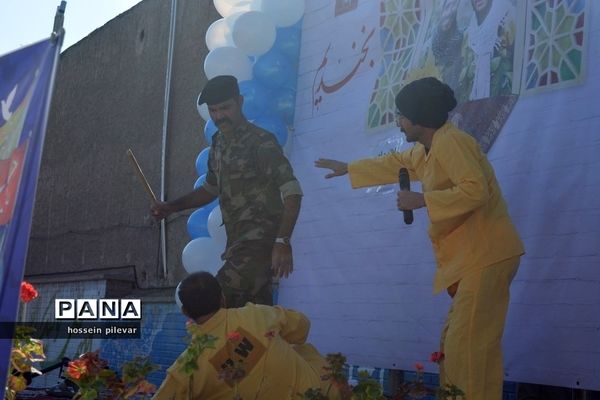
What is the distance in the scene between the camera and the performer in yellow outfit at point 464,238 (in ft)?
9.73

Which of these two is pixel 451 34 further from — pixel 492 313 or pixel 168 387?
pixel 168 387

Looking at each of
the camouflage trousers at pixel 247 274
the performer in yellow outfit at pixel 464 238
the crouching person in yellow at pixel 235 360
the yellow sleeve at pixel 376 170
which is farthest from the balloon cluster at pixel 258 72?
the performer in yellow outfit at pixel 464 238

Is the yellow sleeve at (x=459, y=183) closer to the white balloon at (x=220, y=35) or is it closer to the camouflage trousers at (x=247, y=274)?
the camouflage trousers at (x=247, y=274)

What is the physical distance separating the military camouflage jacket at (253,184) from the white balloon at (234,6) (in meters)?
1.30

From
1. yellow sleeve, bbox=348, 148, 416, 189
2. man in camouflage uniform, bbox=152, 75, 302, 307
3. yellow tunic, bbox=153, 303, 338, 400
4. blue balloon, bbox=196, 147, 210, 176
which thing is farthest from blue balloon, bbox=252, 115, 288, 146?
yellow tunic, bbox=153, 303, 338, 400

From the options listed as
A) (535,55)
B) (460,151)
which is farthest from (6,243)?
(535,55)

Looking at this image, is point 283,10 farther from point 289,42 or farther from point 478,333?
point 478,333

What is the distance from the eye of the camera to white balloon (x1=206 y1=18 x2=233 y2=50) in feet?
17.9

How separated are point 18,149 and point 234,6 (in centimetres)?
312

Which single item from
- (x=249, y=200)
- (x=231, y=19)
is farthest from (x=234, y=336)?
(x=231, y=19)

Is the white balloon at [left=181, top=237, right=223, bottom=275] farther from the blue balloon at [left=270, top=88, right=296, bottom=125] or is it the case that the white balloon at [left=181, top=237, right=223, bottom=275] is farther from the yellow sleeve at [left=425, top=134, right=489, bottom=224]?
the yellow sleeve at [left=425, top=134, right=489, bottom=224]

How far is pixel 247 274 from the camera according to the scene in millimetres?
4227

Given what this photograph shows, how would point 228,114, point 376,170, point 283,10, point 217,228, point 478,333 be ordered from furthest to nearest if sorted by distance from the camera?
1. point 283,10
2. point 217,228
3. point 228,114
4. point 376,170
5. point 478,333

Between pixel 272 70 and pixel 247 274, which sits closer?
pixel 247 274
